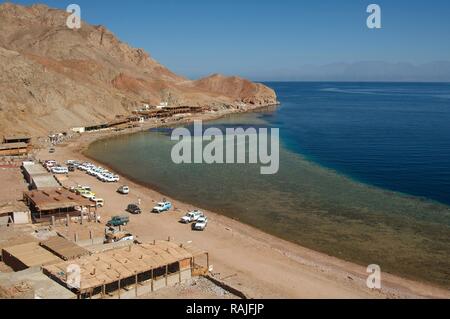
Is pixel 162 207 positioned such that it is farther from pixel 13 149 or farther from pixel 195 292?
pixel 13 149

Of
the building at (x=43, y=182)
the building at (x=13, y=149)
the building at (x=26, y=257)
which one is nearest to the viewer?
the building at (x=26, y=257)

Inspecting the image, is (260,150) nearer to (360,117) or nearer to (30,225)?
(30,225)

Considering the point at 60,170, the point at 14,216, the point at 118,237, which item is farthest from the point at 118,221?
the point at 60,170

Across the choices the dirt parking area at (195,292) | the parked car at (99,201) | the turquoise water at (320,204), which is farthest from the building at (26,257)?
the turquoise water at (320,204)

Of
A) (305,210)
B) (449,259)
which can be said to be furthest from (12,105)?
(449,259)

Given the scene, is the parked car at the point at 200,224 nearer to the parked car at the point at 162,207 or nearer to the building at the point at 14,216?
the parked car at the point at 162,207

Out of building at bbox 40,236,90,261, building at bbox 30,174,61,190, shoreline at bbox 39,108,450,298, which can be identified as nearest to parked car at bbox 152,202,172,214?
shoreline at bbox 39,108,450,298
